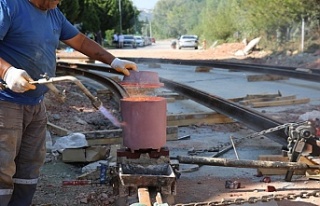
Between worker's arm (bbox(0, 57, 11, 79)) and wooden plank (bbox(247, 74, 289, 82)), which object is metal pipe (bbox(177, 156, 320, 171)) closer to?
worker's arm (bbox(0, 57, 11, 79))

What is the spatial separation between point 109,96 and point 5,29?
860 cm

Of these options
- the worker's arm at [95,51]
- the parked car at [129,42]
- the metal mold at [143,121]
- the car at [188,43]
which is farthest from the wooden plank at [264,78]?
the parked car at [129,42]

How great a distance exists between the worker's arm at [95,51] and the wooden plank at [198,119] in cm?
395

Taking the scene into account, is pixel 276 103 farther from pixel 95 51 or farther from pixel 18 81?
pixel 18 81

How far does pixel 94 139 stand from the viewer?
6.61 m

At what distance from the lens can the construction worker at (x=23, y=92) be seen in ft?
11.5

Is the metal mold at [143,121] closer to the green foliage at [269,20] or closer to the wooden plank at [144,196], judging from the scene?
the wooden plank at [144,196]

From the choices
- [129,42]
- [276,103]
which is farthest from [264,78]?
[129,42]

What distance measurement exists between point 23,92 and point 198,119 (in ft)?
17.1

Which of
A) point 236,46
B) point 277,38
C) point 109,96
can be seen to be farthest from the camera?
point 236,46

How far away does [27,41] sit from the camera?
358cm

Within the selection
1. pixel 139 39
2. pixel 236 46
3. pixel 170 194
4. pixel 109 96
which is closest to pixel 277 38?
pixel 236 46

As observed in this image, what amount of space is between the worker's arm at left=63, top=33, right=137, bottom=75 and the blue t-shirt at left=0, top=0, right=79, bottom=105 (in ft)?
1.53

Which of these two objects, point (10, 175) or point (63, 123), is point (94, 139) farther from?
point (10, 175)
